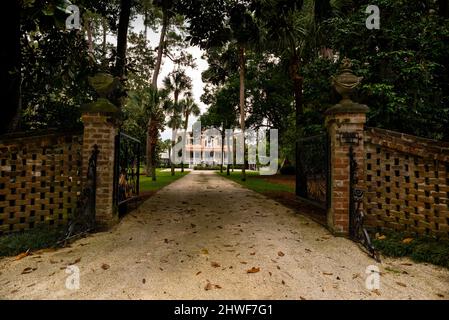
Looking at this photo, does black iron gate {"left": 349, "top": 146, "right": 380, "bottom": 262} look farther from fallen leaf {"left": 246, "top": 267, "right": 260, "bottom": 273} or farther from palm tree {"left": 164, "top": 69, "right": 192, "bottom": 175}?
palm tree {"left": 164, "top": 69, "right": 192, "bottom": 175}

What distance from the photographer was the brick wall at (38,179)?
4152 mm

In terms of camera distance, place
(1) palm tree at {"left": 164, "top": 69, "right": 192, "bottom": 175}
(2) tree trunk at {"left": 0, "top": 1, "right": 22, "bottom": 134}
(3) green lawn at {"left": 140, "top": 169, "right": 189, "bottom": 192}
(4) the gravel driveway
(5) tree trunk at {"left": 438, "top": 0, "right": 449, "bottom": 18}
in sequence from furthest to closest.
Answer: (1) palm tree at {"left": 164, "top": 69, "right": 192, "bottom": 175} → (3) green lawn at {"left": 140, "top": 169, "right": 189, "bottom": 192} → (5) tree trunk at {"left": 438, "top": 0, "right": 449, "bottom": 18} → (2) tree trunk at {"left": 0, "top": 1, "right": 22, "bottom": 134} → (4) the gravel driveway

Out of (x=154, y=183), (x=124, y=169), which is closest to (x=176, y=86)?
(x=154, y=183)

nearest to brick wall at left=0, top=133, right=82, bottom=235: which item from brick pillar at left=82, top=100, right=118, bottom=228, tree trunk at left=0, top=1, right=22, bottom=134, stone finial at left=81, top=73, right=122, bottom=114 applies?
brick pillar at left=82, top=100, right=118, bottom=228

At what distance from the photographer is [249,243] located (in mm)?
3832

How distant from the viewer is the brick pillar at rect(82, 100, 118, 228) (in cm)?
442

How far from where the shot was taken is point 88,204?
426 centimetres

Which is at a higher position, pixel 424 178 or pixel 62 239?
pixel 424 178

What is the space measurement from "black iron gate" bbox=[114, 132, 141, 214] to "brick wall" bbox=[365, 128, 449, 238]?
4750 millimetres

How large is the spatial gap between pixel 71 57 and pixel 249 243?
19.1ft

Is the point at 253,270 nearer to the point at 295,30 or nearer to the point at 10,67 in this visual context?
the point at 10,67

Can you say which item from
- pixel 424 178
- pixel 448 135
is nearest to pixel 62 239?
pixel 424 178

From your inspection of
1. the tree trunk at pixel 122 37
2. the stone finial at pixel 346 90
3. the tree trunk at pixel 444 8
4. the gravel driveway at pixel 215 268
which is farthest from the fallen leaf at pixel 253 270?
the tree trunk at pixel 444 8

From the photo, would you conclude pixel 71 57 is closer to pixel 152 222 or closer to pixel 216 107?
pixel 152 222
